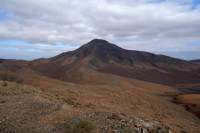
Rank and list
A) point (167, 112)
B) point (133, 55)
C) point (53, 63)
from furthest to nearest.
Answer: point (133, 55)
point (53, 63)
point (167, 112)

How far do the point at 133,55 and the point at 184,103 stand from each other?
52.6 metres

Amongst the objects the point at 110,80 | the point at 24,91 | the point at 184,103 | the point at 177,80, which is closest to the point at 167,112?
the point at 184,103

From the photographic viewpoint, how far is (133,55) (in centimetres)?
8900

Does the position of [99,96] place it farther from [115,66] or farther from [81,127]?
[115,66]

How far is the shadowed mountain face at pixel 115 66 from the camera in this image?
67312 millimetres

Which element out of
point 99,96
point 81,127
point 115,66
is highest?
point 115,66

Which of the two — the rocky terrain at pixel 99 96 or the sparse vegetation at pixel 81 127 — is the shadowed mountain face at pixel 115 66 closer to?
the rocky terrain at pixel 99 96

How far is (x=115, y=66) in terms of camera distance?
7650cm

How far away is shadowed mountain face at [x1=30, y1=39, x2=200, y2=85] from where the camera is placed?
67.3m

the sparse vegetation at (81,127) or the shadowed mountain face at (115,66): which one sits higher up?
the shadowed mountain face at (115,66)

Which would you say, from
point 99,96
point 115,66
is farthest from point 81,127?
point 115,66

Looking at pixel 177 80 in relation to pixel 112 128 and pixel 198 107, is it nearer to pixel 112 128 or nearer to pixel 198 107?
pixel 198 107

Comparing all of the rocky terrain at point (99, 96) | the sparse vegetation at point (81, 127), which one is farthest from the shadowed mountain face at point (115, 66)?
the sparse vegetation at point (81, 127)

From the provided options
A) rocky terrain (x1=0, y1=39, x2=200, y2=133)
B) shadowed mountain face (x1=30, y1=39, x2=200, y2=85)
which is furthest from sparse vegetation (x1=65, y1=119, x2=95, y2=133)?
shadowed mountain face (x1=30, y1=39, x2=200, y2=85)
